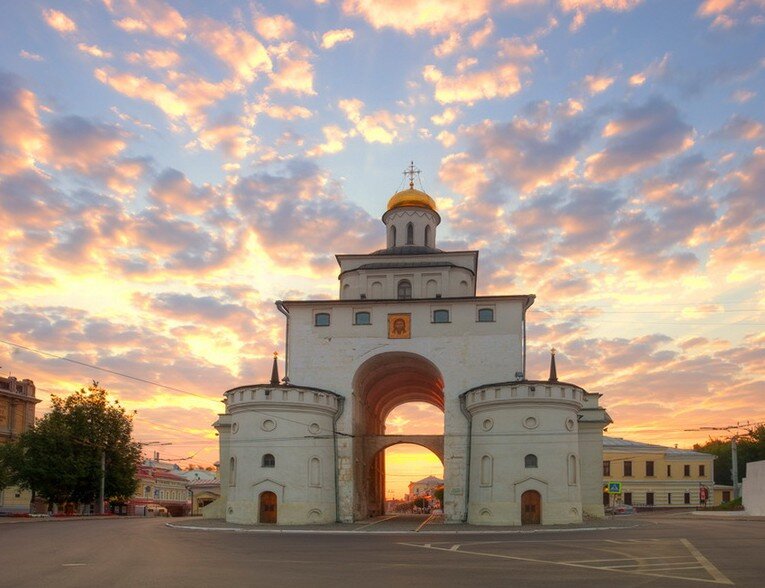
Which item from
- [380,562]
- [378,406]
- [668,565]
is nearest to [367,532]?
[380,562]

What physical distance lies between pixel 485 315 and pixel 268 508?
1582 centimetres

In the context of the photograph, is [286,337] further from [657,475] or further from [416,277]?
[657,475]

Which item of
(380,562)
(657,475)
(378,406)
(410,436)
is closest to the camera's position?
(380,562)

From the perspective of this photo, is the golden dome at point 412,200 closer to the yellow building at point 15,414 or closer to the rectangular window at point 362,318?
the rectangular window at point 362,318

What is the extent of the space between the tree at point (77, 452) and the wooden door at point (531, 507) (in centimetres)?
3141

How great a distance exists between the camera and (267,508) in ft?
125

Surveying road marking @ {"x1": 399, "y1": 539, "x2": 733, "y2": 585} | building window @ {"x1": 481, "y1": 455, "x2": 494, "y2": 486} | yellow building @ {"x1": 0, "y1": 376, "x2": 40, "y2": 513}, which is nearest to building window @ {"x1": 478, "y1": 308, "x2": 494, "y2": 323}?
building window @ {"x1": 481, "y1": 455, "x2": 494, "y2": 486}

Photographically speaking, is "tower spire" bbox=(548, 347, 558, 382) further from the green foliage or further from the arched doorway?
the green foliage

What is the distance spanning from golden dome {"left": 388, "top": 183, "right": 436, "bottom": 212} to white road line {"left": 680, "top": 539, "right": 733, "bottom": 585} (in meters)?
32.9

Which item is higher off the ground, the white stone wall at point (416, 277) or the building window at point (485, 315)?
the white stone wall at point (416, 277)

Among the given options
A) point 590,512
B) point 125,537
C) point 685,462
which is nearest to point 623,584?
point 125,537

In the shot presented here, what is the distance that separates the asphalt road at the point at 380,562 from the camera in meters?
13.5

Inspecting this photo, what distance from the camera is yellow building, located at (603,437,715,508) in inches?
2906

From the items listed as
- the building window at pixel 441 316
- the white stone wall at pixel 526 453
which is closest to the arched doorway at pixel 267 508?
the white stone wall at pixel 526 453
